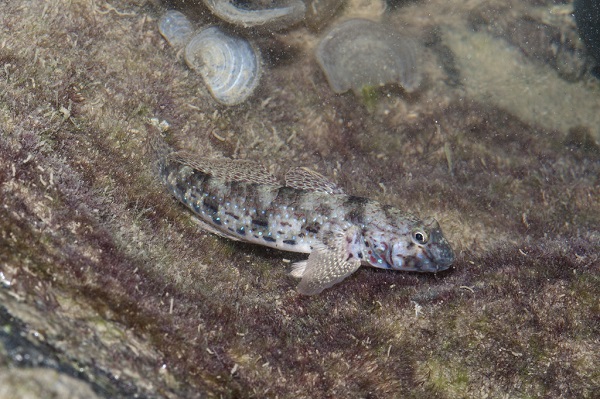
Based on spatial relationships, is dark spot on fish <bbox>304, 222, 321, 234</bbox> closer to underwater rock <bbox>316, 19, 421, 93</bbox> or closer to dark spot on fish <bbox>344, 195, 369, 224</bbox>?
dark spot on fish <bbox>344, 195, 369, 224</bbox>

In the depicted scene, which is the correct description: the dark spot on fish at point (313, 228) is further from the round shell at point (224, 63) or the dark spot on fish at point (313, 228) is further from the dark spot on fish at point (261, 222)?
the round shell at point (224, 63)

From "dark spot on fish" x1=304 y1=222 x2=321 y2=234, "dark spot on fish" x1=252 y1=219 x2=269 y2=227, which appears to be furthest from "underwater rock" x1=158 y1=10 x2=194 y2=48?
"dark spot on fish" x1=304 y1=222 x2=321 y2=234

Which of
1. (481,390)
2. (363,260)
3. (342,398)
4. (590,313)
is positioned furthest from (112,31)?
(590,313)

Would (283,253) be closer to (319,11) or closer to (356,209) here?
(356,209)

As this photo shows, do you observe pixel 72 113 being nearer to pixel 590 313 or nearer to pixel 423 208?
pixel 423 208

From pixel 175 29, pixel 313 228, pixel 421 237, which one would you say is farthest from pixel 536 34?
pixel 175 29
